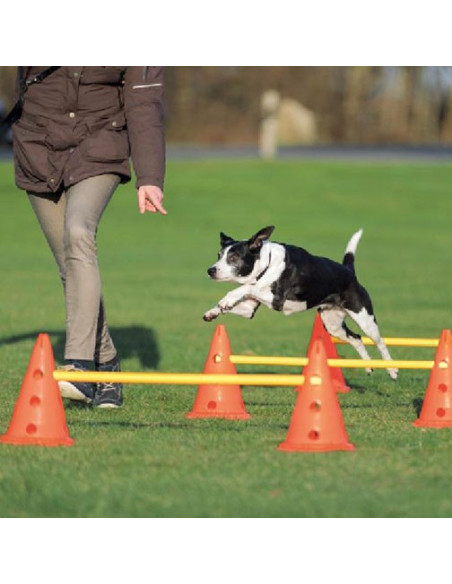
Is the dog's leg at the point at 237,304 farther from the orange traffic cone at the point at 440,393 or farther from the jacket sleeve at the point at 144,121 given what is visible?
the orange traffic cone at the point at 440,393

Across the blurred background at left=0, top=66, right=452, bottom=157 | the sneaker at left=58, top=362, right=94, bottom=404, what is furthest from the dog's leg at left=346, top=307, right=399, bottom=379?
the blurred background at left=0, top=66, right=452, bottom=157

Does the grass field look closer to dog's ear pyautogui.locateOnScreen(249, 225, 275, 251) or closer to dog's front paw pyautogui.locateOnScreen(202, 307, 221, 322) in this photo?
dog's front paw pyautogui.locateOnScreen(202, 307, 221, 322)

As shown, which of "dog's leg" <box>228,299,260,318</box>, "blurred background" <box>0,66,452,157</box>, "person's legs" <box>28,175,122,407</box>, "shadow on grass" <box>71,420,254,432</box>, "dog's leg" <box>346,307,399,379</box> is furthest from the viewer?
"blurred background" <box>0,66,452,157</box>

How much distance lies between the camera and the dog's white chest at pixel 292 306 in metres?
8.28

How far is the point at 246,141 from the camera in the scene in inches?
1984

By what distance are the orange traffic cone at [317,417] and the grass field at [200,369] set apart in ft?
0.45

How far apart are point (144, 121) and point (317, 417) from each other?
7.36 feet

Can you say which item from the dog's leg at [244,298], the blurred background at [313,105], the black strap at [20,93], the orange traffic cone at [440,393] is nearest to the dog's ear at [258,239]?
the dog's leg at [244,298]

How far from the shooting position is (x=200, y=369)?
35.0ft

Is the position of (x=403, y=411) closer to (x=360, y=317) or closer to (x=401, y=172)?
(x=360, y=317)

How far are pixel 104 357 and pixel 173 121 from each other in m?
42.1

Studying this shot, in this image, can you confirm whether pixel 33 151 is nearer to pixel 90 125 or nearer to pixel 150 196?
pixel 90 125

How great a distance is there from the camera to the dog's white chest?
828 cm
